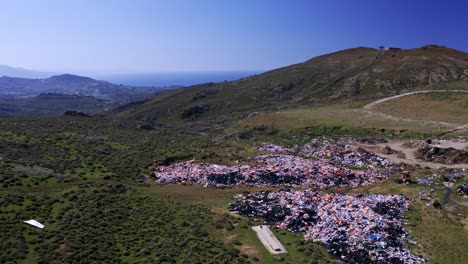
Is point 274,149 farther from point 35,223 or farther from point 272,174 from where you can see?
point 35,223

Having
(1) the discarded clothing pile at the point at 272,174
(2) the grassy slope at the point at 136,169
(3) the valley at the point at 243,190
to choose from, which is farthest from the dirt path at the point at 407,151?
(2) the grassy slope at the point at 136,169

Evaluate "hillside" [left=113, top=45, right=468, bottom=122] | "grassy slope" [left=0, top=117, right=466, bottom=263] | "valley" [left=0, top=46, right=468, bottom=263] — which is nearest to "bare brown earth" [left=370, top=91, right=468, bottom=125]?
"valley" [left=0, top=46, right=468, bottom=263]

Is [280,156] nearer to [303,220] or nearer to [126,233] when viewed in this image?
[303,220]

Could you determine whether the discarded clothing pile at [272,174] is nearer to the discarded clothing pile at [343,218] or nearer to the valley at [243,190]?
the valley at [243,190]

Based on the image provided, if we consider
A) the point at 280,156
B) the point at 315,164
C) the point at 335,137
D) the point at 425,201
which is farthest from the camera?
the point at 335,137

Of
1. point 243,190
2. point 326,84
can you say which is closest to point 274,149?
point 243,190

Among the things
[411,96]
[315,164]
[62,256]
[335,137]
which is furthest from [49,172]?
[411,96]

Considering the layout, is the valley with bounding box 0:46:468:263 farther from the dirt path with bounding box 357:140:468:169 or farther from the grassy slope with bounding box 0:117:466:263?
the dirt path with bounding box 357:140:468:169
